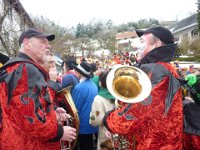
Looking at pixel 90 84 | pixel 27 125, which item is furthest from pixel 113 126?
pixel 90 84

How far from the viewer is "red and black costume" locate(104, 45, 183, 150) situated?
2734 mm

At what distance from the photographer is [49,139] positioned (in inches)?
108

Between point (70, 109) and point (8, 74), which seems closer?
point (8, 74)

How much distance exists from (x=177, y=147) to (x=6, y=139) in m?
1.84

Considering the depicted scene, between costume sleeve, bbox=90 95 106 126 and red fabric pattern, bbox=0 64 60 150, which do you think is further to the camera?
costume sleeve, bbox=90 95 106 126

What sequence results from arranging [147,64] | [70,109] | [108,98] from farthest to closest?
[108,98] < [70,109] < [147,64]

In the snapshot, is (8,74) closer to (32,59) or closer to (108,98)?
(32,59)

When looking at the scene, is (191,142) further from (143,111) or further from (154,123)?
(143,111)

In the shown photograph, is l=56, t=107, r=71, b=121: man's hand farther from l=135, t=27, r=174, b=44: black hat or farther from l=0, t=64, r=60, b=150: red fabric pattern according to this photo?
l=135, t=27, r=174, b=44: black hat

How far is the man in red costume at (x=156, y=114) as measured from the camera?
2736 mm

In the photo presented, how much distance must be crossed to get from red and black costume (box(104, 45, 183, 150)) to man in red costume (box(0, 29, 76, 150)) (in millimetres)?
625

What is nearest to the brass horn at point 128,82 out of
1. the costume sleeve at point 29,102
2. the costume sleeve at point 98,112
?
the costume sleeve at point 29,102

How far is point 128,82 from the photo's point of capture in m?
2.66

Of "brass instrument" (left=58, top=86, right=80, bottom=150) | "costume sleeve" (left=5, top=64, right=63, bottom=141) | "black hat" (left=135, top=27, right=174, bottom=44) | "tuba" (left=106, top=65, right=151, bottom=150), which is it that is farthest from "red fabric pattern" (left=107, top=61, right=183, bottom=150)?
"brass instrument" (left=58, top=86, right=80, bottom=150)
